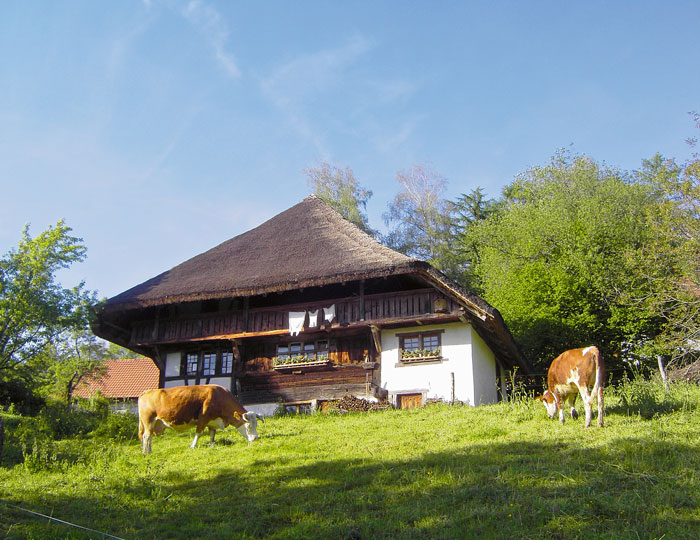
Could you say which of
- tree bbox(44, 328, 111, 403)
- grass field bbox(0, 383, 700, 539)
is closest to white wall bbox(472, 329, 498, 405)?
grass field bbox(0, 383, 700, 539)

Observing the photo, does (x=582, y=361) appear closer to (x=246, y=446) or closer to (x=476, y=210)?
(x=246, y=446)

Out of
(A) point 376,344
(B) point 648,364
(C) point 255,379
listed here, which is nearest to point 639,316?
(B) point 648,364

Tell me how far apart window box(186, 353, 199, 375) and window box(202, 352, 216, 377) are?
27 centimetres

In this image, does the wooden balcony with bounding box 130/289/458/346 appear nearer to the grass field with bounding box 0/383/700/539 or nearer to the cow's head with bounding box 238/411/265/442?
the grass field with bounding box 0/383/700/539

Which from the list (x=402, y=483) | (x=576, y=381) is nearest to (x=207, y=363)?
(x=576, y=381)

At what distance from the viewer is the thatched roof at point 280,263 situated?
19688mm

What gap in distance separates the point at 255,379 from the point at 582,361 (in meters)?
12.3

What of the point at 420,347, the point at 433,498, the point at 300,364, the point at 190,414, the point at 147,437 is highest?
the point at 420,347

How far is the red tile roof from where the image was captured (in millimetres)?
36562

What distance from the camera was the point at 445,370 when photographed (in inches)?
790

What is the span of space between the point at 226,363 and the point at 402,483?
47.6 ft

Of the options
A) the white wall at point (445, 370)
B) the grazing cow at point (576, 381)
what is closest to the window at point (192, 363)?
the white wall at point (445, 370)

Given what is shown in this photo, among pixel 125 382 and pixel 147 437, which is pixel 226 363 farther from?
pixel 125 382

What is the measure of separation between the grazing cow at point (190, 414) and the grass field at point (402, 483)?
1.38ft
